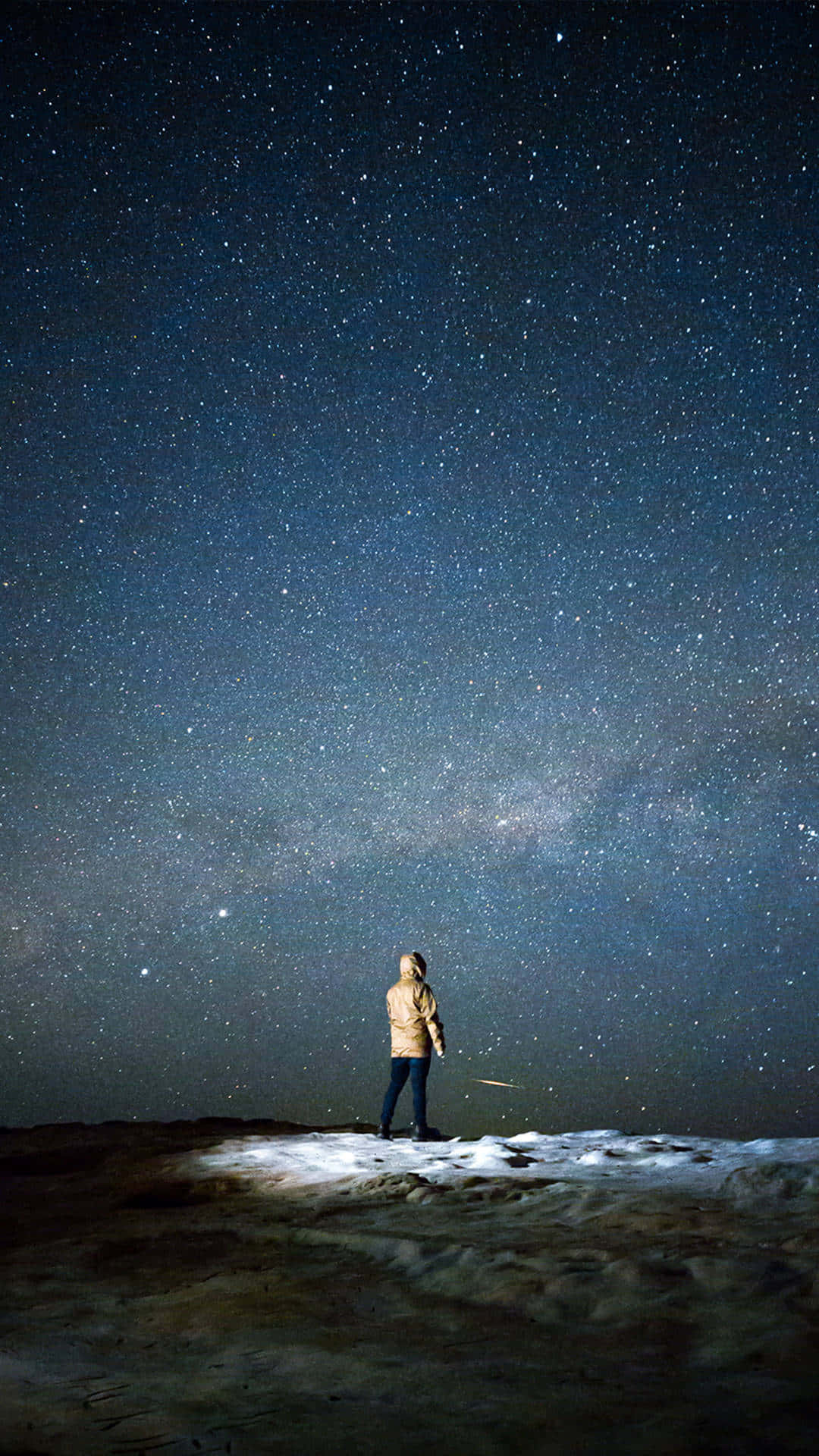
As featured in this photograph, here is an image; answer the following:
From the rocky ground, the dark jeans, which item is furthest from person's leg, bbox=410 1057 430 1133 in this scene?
the rocky ground

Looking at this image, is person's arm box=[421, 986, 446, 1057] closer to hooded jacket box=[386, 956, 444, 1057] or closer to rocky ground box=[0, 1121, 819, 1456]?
hooded jacket box=[386, 956, 444, 1057]

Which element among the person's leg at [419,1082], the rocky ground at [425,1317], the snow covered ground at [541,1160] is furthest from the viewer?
the person's leg at [419,1082]

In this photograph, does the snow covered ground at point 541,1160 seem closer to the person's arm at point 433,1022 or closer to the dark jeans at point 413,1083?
the dark jeans at point 413,1083

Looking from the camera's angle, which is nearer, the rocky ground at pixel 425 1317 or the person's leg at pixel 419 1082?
the rocky ground at pixel 425 1317

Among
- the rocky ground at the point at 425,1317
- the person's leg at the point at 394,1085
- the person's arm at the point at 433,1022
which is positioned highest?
the person's arm at the point at 433,1022

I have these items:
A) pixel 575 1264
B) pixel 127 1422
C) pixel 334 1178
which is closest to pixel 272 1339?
pixel 127 1422

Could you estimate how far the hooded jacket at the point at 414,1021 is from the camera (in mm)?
8312

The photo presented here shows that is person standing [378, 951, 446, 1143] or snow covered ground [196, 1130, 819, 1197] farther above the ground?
person standing [378, 951, 446, 1143]

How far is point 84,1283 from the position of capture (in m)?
4.05

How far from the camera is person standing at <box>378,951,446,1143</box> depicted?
822 cm

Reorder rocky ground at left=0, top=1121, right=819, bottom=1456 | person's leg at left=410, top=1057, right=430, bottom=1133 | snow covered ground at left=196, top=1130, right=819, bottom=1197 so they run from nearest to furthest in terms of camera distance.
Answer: rocky ground at left=0, top=1121, right=819, bottom=1456, snow covered ground at left=196, top=1130, right=819, bottom=1197, person's leg at left=410, top=1057, right=430, bottom=1133

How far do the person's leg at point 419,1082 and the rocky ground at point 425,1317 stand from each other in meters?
2.21

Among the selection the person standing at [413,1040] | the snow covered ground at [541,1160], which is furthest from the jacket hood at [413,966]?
the snow covered ground at [541,1160]

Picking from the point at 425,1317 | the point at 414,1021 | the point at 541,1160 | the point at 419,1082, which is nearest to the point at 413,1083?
the point at 419,1082
